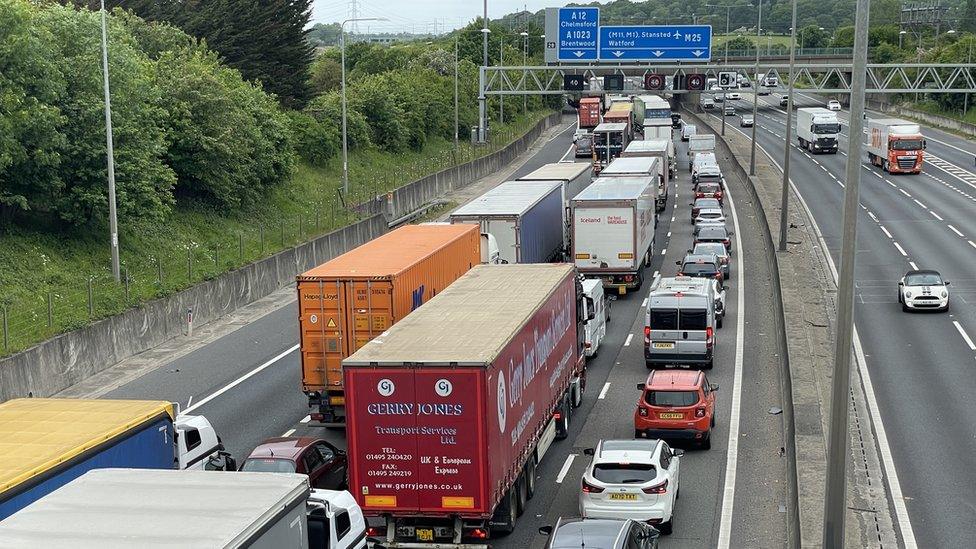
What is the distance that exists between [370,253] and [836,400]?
15.0m

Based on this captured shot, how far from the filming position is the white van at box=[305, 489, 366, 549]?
16.5 m

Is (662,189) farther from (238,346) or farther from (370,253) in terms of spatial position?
(370,253)

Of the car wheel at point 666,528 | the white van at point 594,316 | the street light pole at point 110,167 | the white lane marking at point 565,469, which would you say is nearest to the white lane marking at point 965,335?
the white van at point 594,316

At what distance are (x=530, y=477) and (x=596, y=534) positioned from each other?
5.59 meters

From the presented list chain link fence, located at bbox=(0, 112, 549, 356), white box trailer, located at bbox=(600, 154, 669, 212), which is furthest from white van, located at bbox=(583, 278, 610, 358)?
white box trailer, located at bbox=(600, 154, 669, 212)

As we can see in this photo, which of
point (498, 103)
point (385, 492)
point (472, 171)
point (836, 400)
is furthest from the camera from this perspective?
point (498, 103)

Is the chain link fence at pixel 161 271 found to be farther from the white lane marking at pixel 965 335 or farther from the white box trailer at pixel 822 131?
the white box trailer at pixel 822 131

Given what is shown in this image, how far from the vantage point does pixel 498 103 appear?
363 ft

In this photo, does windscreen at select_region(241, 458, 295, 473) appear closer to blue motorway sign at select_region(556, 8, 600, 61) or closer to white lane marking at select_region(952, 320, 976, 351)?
white lane marking at select_region(952, 320, 976, 351)

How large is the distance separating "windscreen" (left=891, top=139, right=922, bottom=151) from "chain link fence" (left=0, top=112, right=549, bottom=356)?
103 ft

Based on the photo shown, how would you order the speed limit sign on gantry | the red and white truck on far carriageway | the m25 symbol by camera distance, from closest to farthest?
the red and white truck on far carriageway
the m25 symbol
the speed limit sign on gantry

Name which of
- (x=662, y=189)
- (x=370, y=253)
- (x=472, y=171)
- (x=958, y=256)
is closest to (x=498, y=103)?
(x=472, y=171)

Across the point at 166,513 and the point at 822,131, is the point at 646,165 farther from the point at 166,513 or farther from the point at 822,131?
the point at 166,513

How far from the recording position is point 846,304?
1490cm
